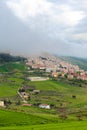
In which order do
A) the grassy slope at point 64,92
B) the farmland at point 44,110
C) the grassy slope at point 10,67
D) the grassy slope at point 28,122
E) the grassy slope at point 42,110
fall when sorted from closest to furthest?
1. the grassy slope at point 28,122
2. the farmland at point 44,110
3. the grassy slope at point 42,110
4. the grassy slope at point 64,92
5. the grassy slope at point 10,67

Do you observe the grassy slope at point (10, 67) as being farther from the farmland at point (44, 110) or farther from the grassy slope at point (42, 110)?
the grassy slope at point (42, 110)

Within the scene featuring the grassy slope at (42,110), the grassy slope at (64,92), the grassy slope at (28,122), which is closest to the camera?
the grassy slope at (28,122)

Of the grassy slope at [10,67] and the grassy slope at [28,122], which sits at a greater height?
the grassy slope at [10,67]

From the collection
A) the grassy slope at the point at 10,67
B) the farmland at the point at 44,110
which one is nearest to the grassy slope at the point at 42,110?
the farmland at the point at 44,110

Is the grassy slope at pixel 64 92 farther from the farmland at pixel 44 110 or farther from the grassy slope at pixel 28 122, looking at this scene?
the grassy slope at pixel 28 122

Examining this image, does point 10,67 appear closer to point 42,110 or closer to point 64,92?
point 64,92

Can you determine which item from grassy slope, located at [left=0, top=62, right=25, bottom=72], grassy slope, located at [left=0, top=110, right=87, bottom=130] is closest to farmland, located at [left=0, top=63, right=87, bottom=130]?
grassy slope, located at [left=0, top=110, right=87, bottom=130]

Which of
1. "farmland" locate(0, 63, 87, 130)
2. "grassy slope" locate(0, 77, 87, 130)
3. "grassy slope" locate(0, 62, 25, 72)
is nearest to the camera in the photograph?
"farmland" locate(0, 63, 87, 130)

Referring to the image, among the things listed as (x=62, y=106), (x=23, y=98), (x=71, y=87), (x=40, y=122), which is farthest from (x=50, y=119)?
(x=71, y=87)

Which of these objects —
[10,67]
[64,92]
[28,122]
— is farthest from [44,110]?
[10,67]

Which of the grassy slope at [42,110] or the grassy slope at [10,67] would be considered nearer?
the grassy slope at [42,110]

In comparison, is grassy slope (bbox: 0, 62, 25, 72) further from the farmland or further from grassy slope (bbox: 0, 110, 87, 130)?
grassy slope (bbox: 0, 110, 87, 130)
